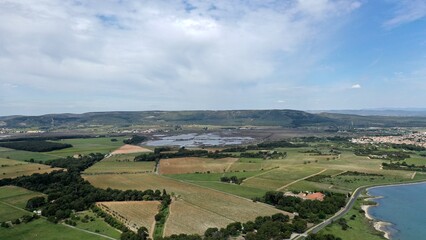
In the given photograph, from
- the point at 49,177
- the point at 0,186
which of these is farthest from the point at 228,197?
the point at 0,186

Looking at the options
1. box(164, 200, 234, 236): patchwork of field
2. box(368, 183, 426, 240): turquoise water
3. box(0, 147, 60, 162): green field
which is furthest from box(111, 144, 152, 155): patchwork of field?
box(368, 183, 426, 240): turquoise water

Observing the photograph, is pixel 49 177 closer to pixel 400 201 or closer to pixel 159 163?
pixel 159 163

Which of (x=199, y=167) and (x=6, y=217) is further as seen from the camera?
(x=199, y=167)

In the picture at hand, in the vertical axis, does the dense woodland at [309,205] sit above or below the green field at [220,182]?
above

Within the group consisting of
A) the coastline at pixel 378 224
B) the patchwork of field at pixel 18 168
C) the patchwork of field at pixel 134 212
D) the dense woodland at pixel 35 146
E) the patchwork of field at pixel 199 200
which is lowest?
the coastline at pixel 378 224

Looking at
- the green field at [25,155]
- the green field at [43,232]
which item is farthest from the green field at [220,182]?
the green field at [25,155]

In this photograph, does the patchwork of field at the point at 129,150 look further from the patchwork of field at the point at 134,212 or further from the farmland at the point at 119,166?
the patchwork of field at the point at 134,212

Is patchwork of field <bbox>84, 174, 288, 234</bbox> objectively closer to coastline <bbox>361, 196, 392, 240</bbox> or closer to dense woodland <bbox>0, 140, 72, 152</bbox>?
coastline <bbox>361, 196, 392, 240</bbox>
